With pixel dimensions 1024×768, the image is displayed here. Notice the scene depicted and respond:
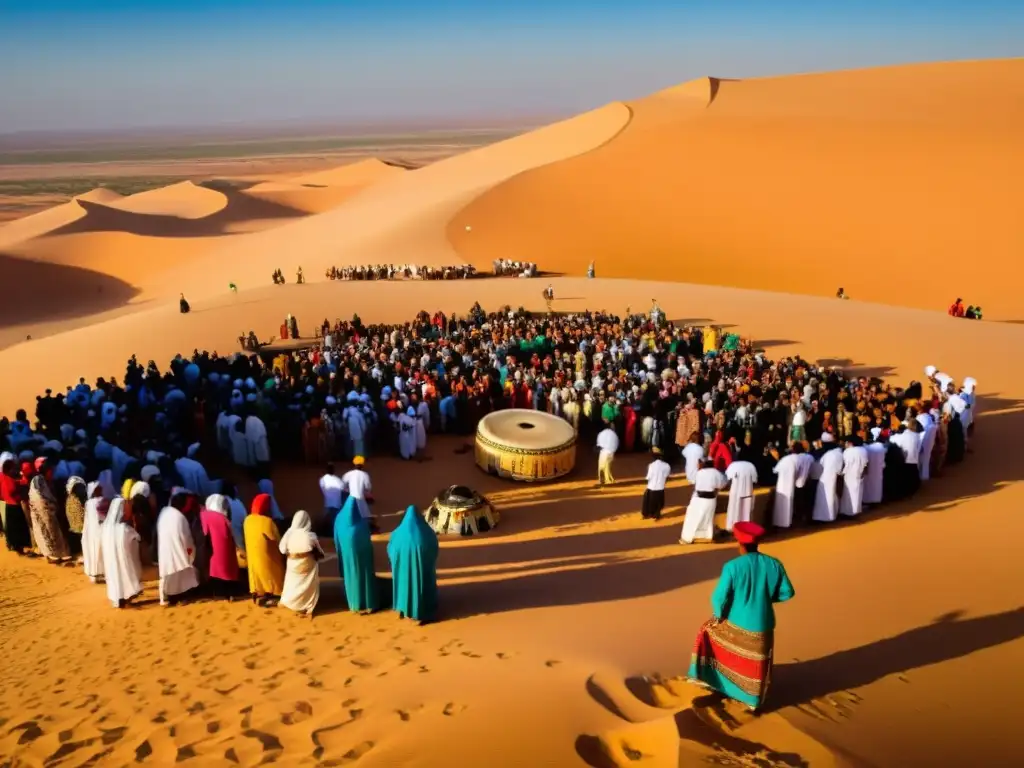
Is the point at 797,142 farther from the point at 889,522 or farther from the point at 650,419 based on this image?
the point at 889,522

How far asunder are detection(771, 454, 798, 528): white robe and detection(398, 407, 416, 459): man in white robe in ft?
19.8

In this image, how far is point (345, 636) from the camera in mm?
7441

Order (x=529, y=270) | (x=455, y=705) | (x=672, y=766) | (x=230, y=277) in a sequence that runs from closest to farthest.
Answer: (x=672, y=766) < (x=455, y=705) < (x=529, y=270) < (x=230, y=277)

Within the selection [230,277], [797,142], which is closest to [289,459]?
[230,277]

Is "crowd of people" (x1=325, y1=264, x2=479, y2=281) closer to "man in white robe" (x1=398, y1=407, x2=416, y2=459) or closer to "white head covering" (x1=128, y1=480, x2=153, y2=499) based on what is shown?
"man in white robe" (x1=398, y1=407, x2=416, y2=459)

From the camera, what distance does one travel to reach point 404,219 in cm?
3803

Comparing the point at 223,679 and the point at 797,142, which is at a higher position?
the point at 797,142

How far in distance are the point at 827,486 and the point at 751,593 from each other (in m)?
4.97

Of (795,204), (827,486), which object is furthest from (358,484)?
(795,204)

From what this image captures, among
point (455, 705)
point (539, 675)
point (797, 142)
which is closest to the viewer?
point (455, 705)

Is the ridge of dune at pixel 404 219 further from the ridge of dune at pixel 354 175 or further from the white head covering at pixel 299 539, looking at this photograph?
the white head covering at pixel 299 539

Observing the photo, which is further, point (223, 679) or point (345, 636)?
point (345, 636)

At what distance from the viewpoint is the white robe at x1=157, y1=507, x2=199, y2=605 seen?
27.8 feet

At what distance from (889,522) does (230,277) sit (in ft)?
103
